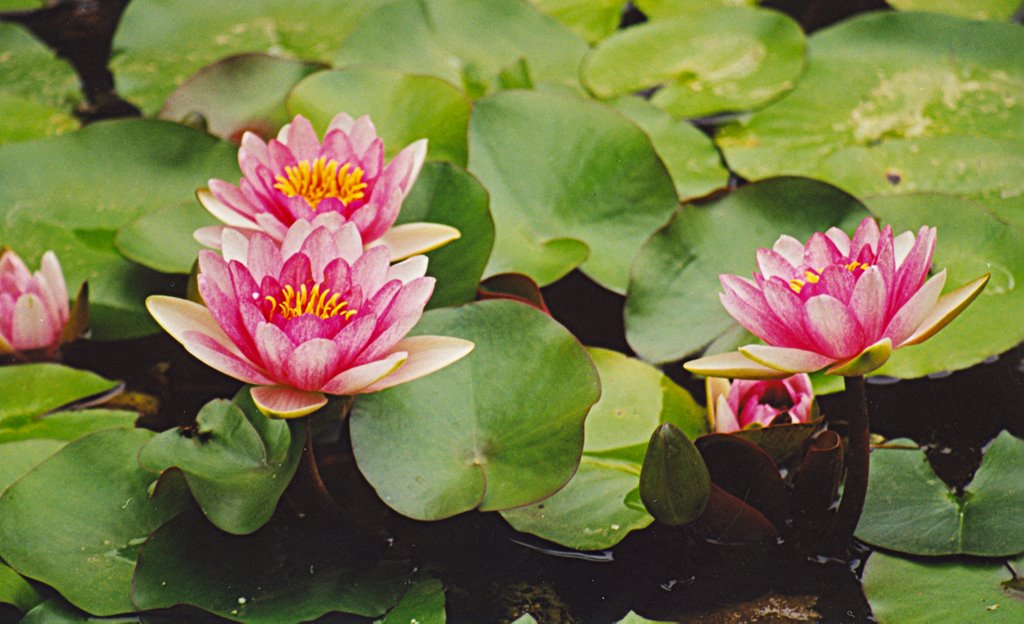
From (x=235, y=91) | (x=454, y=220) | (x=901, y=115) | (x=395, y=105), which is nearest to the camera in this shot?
(x=454, y=220)

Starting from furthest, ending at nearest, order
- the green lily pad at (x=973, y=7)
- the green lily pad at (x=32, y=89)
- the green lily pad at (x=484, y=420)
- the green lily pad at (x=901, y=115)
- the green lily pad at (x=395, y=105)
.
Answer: the green lily pad at (x=973, y=7), the green lily pad at (x=32, y=89), the green lily pad at (x=901, y=115), the green lily pad at (x=395, y=105), the green lily pad at (x=484, y=420)

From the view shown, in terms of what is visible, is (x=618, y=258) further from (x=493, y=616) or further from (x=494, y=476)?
(x=493, y=616)

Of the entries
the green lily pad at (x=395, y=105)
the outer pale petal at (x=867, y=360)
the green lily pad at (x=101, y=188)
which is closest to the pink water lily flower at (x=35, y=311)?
the green lily pad at (x=101, y=188)

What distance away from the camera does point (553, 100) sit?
7.78ft

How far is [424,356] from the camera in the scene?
4.98ft

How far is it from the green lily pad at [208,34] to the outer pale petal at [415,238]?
135 centimetres

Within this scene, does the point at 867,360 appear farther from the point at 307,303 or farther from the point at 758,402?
the point at 307,303

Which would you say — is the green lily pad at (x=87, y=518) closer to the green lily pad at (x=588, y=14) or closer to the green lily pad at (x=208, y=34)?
the green lily pad at (x=208, y=34)

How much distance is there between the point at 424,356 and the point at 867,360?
67 centimetres

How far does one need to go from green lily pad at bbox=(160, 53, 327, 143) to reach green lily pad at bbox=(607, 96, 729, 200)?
2.87 ft

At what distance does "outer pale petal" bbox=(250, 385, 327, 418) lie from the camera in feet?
4.66

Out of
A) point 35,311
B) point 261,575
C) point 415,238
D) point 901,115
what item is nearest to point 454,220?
point 415,238

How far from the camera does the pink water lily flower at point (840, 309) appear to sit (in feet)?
4.55

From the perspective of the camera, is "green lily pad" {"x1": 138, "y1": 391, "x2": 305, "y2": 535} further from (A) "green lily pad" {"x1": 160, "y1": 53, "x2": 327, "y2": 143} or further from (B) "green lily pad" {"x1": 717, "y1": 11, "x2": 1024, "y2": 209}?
(B) "green lily pad" {"x1": 717, "y1": 11, "x2": 1024, "y2": 209}
